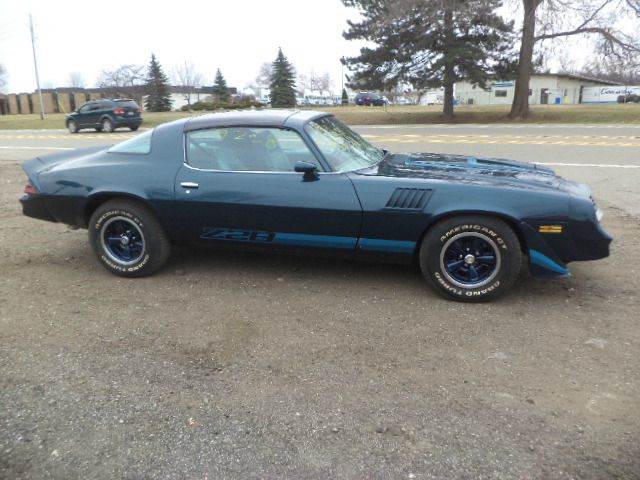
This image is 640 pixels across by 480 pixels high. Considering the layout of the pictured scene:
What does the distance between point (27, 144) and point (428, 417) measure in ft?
64.6

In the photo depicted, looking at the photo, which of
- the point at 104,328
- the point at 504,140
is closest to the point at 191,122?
the point at 104,328

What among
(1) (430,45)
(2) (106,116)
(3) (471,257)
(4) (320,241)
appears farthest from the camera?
(1) (430,45)

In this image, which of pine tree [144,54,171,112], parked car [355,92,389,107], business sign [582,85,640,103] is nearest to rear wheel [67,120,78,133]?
pine tree [144,54,171,112]

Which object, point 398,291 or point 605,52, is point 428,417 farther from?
point 605,52

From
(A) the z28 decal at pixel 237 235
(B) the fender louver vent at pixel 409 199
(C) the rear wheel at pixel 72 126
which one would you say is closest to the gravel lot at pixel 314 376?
(A) the z28 decal at pixel 237 235

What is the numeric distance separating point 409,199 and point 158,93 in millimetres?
59291

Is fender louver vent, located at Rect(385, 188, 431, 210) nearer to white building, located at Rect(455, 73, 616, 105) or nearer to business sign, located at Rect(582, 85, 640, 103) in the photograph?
white building, located at Rect(455, 73, 616, 105)

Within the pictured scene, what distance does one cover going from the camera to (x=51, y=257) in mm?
5102

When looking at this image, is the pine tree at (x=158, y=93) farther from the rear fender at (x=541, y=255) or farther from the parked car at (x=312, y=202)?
the rear fender at (x=541, y=255)

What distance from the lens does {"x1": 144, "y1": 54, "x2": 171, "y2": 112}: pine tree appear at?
58.1 meters

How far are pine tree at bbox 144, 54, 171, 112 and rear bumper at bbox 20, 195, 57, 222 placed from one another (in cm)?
5750

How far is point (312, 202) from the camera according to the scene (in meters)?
3.93

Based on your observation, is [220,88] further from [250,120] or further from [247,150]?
[247,150]

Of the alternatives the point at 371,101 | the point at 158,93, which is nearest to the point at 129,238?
the point at 371,101
